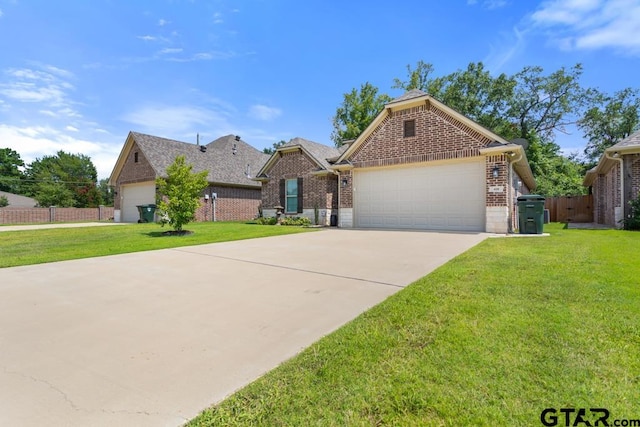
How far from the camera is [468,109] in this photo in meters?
30.4

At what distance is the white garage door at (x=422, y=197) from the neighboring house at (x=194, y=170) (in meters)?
10.8

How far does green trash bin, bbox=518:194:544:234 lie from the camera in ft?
34.4

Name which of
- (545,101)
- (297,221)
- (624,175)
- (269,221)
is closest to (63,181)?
(269,221)

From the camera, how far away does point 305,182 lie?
16891 millimetres

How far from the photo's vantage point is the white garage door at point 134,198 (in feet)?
65.3

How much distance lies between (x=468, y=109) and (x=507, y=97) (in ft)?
12.0

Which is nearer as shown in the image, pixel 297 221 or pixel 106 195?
pixel 297 221

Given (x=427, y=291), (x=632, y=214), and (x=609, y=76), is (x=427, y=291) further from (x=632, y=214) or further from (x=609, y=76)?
(x=609, y=76)

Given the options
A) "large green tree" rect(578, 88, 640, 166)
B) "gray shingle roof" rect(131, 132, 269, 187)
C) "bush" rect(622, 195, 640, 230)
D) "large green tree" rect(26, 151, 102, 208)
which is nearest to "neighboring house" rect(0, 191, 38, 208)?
"large green tree" rect(26, 151, 102, 208)

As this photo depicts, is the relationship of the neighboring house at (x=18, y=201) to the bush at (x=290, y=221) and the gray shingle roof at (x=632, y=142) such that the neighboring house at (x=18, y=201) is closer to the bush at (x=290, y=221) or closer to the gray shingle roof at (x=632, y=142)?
the bush at (x=290, y=221)

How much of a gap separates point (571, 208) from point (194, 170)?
83.5 ft

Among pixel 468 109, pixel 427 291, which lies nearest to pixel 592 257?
pixel 427 291

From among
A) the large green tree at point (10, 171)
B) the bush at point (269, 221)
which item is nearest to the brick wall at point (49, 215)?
the bush at point (269, 221)

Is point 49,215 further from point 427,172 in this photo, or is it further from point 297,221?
point 427,172
